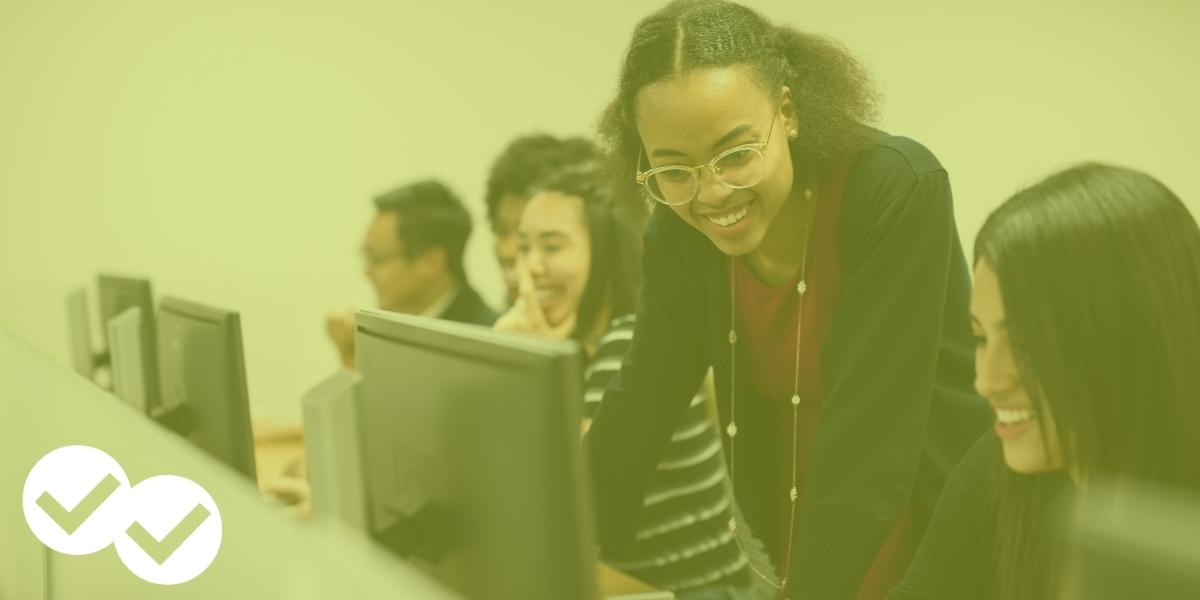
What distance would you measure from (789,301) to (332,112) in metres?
2.24

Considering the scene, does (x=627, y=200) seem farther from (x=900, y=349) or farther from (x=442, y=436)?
(x=442, y=436)

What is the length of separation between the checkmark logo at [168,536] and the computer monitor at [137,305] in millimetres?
707

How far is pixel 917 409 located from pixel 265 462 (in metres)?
1.69

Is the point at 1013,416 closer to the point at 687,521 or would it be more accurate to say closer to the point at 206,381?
the point at 687,521

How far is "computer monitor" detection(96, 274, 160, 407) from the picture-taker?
1561 millimetres

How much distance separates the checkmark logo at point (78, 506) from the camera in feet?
3.15

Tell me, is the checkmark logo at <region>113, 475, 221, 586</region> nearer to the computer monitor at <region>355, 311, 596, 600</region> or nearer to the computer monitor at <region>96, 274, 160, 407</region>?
the computer monitor at <region>355, 311, 596, 600</region>

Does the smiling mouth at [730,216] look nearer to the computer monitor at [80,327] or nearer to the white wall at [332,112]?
the computer monitor at [80,327]

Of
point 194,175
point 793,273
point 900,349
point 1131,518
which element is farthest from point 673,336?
point 194,175

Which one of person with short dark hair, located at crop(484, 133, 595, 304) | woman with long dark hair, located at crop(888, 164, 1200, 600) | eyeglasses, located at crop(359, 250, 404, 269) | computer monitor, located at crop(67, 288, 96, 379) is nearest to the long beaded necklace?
woman with long dark hair, located at crop(888, 164, 1200, 600)

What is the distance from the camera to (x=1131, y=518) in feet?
1.18

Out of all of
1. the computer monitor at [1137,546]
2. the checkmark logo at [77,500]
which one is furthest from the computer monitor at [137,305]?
the computer monitor at [1137,546]

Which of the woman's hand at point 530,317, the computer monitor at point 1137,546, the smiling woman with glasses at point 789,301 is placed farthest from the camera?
the woman's hand at point 530,317

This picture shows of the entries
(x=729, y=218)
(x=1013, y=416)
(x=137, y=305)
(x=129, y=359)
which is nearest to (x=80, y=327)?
(x=137, y=305)
